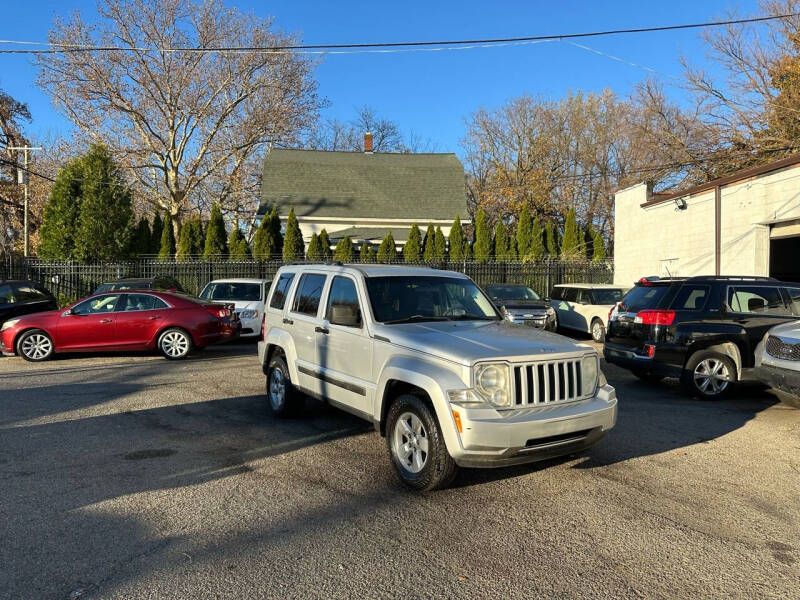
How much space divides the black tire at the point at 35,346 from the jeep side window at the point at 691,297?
11.5 meters

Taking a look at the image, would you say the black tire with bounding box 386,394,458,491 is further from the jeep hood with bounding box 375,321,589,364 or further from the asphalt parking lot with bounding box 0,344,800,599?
the jeep hood with bounding box 375,321,589,364

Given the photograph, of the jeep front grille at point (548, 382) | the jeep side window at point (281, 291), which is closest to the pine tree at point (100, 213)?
the jeep side window at point (281, 291)

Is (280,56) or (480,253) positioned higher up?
(280,56)

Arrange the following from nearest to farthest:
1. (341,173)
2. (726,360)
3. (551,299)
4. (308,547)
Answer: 1. (308,547)
2. (726,360)
3. (551,299)
4. (341,173)

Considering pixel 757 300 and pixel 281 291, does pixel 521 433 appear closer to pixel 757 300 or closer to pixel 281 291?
pixel 281 291

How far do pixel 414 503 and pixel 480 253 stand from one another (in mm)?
25174

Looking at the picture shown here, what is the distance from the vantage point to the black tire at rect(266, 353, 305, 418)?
6.77 meters

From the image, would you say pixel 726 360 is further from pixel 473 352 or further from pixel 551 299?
pixel 551 299

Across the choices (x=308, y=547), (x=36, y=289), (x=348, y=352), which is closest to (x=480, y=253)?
(x=36, y=289)

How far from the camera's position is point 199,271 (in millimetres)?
23594

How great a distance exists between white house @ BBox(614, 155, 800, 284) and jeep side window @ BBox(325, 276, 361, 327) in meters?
13.2

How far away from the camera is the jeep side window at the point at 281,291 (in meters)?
7.18

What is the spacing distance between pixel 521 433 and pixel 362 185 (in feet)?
101

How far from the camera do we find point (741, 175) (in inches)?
616
